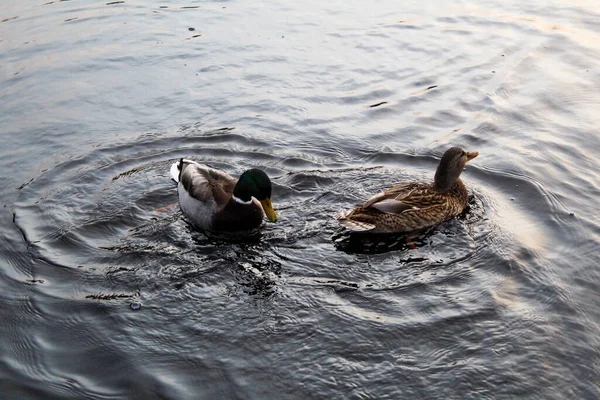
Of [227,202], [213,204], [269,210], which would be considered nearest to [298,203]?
[269,210]

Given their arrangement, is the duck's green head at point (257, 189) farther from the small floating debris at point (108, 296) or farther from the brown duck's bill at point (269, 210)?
the small floating debris at point (108, 296)

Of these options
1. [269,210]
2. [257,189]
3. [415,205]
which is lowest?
[415,205]

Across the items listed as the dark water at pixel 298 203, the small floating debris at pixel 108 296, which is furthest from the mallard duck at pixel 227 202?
the small floating debris at pixel 108 296

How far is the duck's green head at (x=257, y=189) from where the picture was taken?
7977mm

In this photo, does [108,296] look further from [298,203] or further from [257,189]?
[298,203]

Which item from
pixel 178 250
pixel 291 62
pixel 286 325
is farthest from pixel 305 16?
pixel 286 325

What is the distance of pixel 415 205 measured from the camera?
27.0 feet

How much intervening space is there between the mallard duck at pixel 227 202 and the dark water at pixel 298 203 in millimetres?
216

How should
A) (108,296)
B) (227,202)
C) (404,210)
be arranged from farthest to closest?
(227,202), (404,210), (108,296)

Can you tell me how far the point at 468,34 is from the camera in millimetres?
14086

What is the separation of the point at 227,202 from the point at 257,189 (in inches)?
19.4

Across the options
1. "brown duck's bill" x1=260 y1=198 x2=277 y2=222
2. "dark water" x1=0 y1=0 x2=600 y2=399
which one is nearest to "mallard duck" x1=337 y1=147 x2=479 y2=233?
"dark water" x1=0 y1=0 x2=600 y2=399

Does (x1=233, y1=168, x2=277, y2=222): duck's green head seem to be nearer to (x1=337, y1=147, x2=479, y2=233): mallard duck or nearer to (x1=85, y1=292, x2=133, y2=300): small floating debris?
(x1=337, y1=147, x2=479, y2=233): mallard duck

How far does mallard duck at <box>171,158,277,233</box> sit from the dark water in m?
0.22
